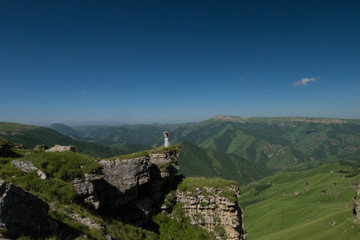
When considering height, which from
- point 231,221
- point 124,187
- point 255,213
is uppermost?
point 124,187

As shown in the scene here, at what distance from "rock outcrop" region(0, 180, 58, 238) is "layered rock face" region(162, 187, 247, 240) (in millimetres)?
17160

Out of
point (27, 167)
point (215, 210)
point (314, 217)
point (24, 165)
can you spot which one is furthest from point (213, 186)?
point (314, 217)

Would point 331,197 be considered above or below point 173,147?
below

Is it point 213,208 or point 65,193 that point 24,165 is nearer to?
point 65,193

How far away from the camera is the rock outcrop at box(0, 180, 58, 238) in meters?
7.68

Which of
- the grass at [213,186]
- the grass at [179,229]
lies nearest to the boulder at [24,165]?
the grass at [179,229]

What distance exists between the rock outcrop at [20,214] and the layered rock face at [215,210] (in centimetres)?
1716

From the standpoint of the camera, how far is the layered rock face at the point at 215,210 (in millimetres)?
23719

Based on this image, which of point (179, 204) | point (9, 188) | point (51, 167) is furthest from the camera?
point (179, 204)

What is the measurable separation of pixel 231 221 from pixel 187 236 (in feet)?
18.7

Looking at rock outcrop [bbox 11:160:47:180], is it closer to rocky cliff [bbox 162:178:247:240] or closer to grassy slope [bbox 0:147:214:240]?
grassy slope [bbox 0:147:214:240]

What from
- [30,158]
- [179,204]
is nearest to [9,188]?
[30,158]

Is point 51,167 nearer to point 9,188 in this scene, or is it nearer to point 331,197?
point 9,188

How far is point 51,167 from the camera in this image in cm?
1781
